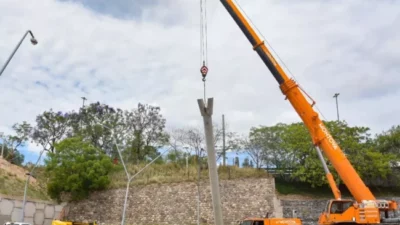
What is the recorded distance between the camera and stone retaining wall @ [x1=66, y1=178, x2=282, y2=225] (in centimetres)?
3400

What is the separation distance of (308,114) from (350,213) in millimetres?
4950

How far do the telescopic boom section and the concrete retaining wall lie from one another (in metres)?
26.0

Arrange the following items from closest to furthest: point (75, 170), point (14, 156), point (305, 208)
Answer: point (305, 208) → point (75, 170) → point (14, 156)

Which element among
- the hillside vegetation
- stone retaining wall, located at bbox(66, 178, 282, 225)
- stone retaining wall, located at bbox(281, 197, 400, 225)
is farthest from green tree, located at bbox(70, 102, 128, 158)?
stone retaining wall, located at bbox(281, 197, 400, 225)

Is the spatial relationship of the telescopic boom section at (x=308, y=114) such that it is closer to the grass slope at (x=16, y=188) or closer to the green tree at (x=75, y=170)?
the green tree at (x=75, y=170)

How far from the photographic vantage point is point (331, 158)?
18516 mm

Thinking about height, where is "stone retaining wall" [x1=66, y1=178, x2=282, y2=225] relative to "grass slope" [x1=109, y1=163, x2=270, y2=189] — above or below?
below

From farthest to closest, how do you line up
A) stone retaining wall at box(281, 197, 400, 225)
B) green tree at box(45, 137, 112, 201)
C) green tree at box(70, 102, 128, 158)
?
green tree at box(70, 102, 128, 158) < green tree at box(45, 137, 112, 201) < stone retaining wall at box(281, 197, 400, 225)

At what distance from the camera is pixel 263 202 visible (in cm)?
3384

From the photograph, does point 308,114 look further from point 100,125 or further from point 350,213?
point 100,125

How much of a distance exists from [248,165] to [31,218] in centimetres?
2146

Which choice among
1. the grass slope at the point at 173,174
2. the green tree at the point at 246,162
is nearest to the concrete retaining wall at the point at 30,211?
the grass slope at the point at 173,174

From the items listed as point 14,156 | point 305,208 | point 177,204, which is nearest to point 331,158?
point 305,208

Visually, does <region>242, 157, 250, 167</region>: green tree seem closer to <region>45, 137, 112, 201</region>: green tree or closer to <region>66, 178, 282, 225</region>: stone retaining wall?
A: <region>66, 178, 282, 225</region>: stone retaining wall
